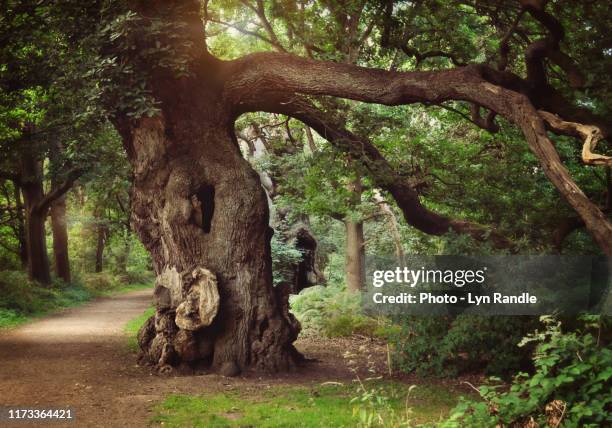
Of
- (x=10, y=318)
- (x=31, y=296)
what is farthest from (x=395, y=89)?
(x=31, y=296)

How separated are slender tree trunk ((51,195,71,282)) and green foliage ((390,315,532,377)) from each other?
1916cm

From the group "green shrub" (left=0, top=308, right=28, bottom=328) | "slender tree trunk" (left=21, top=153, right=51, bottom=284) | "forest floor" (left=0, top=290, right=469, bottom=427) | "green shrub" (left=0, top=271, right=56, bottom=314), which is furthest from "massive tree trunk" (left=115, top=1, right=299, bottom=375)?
"slender tree trunk" (left=21, top=153, right=51, bottom=284)

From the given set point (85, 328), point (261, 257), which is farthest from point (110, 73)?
point (85, 328)

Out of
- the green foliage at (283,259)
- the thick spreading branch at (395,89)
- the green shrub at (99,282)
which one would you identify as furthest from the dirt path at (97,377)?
the green shrub at (99,282)

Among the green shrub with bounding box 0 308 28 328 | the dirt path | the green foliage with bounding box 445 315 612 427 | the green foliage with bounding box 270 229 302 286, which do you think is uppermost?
the green foliage with bounding box 270 229 302 286

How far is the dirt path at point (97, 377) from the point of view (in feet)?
26.3

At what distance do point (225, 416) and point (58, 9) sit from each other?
6.86 meters

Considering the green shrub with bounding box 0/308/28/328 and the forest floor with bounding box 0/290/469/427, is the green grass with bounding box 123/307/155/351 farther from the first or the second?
the green shrub with bounding box 0/308/28/328

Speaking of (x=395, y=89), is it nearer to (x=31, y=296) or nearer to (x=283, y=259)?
(x=283, y=259)

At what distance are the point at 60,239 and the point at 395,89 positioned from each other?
20246mm

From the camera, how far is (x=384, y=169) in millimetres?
11992

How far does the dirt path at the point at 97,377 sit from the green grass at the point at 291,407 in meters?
0.36

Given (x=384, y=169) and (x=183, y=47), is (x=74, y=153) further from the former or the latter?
(x=384, y=169)

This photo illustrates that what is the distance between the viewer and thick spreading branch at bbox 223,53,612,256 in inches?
298
